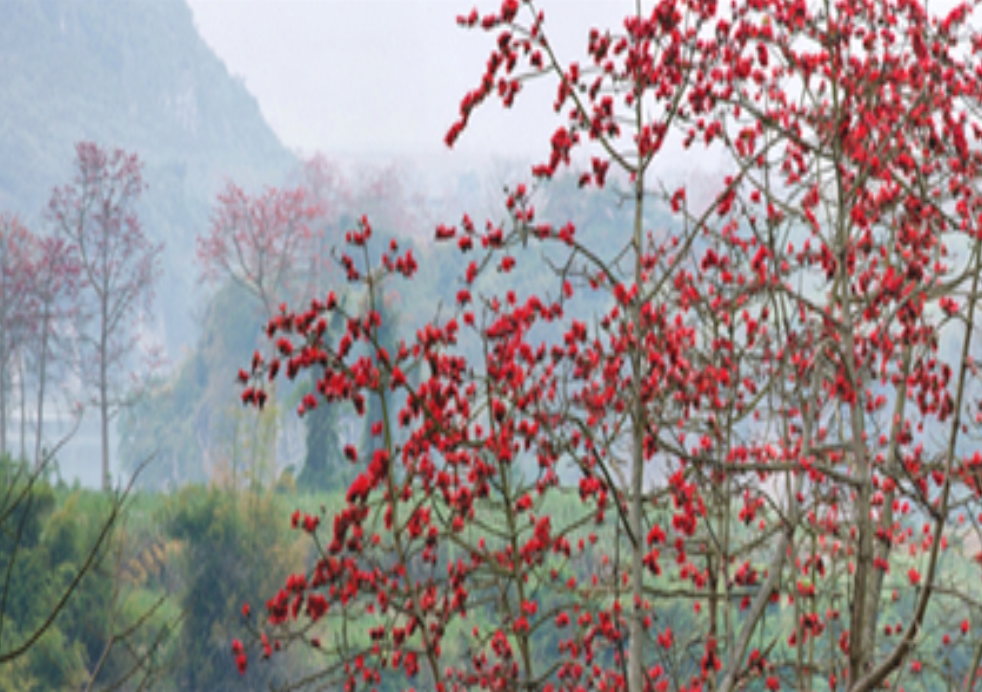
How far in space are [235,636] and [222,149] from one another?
141 ft

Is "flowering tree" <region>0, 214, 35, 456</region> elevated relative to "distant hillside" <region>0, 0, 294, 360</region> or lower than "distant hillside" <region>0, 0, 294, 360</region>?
lower

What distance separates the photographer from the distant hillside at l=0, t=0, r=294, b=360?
37.3 metres

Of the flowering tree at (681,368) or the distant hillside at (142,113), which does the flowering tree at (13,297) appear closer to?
the flowering tree at (681,368)


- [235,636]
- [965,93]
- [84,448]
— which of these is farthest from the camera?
[84,448]

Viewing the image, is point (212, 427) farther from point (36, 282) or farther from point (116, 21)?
point (116, 21)

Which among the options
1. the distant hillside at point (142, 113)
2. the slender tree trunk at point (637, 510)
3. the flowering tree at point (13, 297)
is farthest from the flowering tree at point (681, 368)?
the distant hillside at point (142, 113)

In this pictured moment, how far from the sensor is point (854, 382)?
2666 mm

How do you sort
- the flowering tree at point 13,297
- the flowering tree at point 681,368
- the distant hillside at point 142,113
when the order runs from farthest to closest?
the distant hillside at point 142,113, the flowering tree at point 13,297, the flowering tree at point 681,368

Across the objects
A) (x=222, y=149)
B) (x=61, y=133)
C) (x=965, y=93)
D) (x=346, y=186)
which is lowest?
(x=965, y=93)

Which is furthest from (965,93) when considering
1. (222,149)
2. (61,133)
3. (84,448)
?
(222,149)

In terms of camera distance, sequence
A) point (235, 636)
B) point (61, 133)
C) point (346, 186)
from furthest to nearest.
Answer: point (61, 133)
point (346, 186)
point (235, 636)

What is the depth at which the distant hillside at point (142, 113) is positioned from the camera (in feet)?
122

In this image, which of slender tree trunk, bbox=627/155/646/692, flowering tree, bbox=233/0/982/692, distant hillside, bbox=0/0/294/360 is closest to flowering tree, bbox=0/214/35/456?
flowering tree, bbox=233/0/982/692

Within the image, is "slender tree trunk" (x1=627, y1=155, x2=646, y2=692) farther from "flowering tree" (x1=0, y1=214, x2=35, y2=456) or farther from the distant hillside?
the distant hillside
